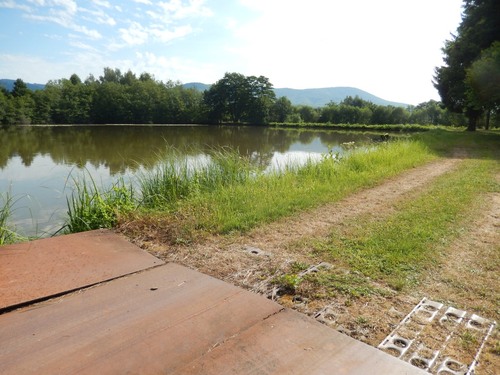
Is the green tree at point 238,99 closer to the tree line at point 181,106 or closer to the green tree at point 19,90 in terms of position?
the tree line at point 181,106

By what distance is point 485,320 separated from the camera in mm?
2115

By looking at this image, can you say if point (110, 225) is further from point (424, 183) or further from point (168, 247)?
point (424, 183)

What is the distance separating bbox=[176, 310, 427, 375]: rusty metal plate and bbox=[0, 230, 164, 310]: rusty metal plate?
1207 millimetres

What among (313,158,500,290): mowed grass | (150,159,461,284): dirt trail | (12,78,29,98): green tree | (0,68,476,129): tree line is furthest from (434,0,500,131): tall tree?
(12,78,29,98): green tree

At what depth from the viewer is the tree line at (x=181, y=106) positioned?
174ft

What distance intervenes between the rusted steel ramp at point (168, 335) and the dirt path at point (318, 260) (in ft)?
0.58

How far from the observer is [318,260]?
2.98m

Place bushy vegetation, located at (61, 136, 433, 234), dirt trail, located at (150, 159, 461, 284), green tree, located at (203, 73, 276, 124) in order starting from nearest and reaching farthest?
dirt trail, located at (150, 159, 461, 284) → bushy vegetation, located at (61, 136, 433, 234) → green tree, located at (203, 73, 276, 124)

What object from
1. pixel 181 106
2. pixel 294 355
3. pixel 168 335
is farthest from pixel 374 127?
pixel 168 335

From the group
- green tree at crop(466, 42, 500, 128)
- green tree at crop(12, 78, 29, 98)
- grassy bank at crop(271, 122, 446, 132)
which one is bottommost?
grassy bank at crop(271, 122, 446, 132)

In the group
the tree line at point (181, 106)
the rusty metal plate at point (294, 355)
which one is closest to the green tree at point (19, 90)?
the tree line at point (181, 106)

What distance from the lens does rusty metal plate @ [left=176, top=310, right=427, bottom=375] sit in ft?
5.39

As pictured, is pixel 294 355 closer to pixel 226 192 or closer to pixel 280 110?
pixel 226 192

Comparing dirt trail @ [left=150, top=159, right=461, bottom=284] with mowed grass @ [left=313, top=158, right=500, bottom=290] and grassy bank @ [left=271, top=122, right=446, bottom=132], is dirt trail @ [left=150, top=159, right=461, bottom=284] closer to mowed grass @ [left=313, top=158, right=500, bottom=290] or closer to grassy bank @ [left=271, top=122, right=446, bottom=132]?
mowed grass @ [left=313, top=158, right=500, bottom=290]
